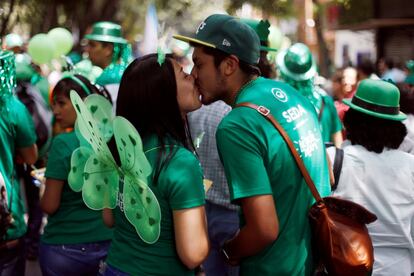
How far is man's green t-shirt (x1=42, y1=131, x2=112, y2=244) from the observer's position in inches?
141

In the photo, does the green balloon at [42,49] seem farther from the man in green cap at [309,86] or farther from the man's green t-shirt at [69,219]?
the man's green t-shirt at [69,219]

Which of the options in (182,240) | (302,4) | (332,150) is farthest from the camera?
(302,4)

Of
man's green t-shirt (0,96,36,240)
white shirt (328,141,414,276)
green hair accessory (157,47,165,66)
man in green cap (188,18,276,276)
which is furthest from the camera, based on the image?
man in green cap (188,18,276,276)

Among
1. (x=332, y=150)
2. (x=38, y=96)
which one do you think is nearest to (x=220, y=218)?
(x=332, y=150)

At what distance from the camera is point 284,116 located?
8.80ft

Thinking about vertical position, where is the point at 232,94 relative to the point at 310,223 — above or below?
above

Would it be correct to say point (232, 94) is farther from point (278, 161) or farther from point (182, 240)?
point (182, 240)

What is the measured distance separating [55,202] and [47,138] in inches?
103

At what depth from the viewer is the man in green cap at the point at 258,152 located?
8.38 feet

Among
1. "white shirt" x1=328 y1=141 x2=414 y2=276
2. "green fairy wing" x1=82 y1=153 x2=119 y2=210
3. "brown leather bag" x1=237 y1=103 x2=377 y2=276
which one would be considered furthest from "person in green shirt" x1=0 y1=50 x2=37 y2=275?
"white shirt" x1=328 y1=141 x2=414 y2=276

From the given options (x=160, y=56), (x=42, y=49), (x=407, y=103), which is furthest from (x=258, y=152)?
(x=42, y=49)

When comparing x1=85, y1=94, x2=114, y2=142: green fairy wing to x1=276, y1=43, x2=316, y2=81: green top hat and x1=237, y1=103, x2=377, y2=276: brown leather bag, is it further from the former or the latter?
x1=276, y1=43, x2=316, y2=81: green top hat

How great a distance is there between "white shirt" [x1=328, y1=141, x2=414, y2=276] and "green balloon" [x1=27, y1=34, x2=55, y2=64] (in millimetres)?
4771

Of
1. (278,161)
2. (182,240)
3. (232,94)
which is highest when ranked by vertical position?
(232,94)
